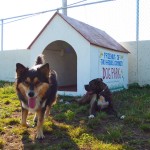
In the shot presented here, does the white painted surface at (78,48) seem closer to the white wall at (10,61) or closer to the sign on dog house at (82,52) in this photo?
the sign on dog house at (82,52)

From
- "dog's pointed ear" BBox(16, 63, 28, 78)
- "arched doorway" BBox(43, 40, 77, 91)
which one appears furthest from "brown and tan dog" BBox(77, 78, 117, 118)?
"arched doorway" BBox(43, 40, 77, 91)

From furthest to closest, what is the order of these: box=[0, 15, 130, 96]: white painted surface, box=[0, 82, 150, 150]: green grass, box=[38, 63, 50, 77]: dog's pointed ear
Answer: box=[0, 15, 130, 96]: white painted surface
box=[38, 63, 50, 77]: dog's pointed ear
box=[0, 82, 150, 150]: green grass

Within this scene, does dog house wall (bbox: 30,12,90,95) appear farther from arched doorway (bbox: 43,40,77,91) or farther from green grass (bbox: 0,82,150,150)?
green grass (bbox: 0,82,150,150)

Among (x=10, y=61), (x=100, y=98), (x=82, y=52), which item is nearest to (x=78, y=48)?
(x=82, y=52)

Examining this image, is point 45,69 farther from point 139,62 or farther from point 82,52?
point 139,62

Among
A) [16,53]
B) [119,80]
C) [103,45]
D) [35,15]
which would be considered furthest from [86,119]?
[16,53]

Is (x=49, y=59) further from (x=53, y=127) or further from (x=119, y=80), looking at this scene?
(x=53, y=127)

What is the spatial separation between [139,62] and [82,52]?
12.4 feet

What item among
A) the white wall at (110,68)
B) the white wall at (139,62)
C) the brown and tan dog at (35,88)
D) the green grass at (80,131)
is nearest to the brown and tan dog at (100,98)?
the green grass at (80,131)

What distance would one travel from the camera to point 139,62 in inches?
468

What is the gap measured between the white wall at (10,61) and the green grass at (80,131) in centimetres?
779

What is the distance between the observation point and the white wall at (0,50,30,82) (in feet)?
49.3

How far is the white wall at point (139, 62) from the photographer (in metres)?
11.8

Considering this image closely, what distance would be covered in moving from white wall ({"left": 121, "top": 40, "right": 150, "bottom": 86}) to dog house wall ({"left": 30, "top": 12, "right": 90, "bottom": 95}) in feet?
12.1
